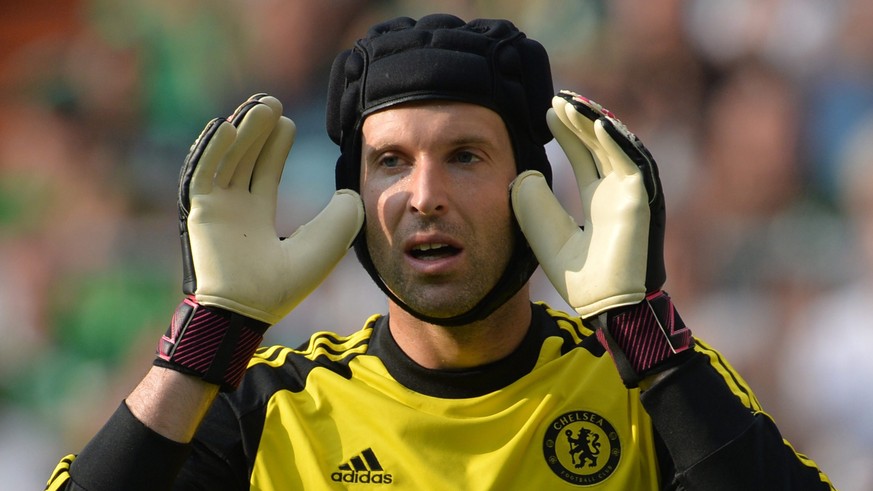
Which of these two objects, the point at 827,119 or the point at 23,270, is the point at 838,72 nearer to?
the point at 827,119

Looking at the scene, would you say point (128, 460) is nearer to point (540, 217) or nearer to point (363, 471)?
point (363, 471)

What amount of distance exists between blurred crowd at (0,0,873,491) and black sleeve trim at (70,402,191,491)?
88.4 inches

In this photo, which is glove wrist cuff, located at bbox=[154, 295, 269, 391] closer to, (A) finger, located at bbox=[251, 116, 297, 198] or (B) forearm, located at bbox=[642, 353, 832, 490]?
(A) finger, located at bbox=[251, 116, 297, 198]

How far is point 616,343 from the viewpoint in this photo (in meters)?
2.36

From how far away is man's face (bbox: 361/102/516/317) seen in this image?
2.64 meters

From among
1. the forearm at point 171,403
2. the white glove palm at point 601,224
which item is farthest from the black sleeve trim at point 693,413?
the forearm at point 171,403

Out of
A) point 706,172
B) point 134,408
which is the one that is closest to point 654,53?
point 706,172

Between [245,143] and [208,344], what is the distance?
1.51 feet

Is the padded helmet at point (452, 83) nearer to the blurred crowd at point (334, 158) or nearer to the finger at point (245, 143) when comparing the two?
the finger at point (245, 143)

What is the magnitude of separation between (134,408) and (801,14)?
2.98 metres

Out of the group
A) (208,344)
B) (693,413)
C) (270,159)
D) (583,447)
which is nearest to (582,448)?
(583,447)

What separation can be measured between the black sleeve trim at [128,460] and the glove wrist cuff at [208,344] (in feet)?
0.50

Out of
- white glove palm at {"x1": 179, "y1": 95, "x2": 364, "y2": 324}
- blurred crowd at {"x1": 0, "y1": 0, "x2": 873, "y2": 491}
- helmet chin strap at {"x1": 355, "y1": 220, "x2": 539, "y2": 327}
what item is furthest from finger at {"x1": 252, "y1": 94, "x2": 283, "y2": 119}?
blurred crowd at {"x1": 0, "y1": 0, "x2": 873, "y2": 491}

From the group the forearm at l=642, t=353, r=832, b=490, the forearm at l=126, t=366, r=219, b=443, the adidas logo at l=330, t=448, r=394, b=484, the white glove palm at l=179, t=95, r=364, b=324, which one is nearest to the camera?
the forearm at l=642, t=353, r=832, b=490
